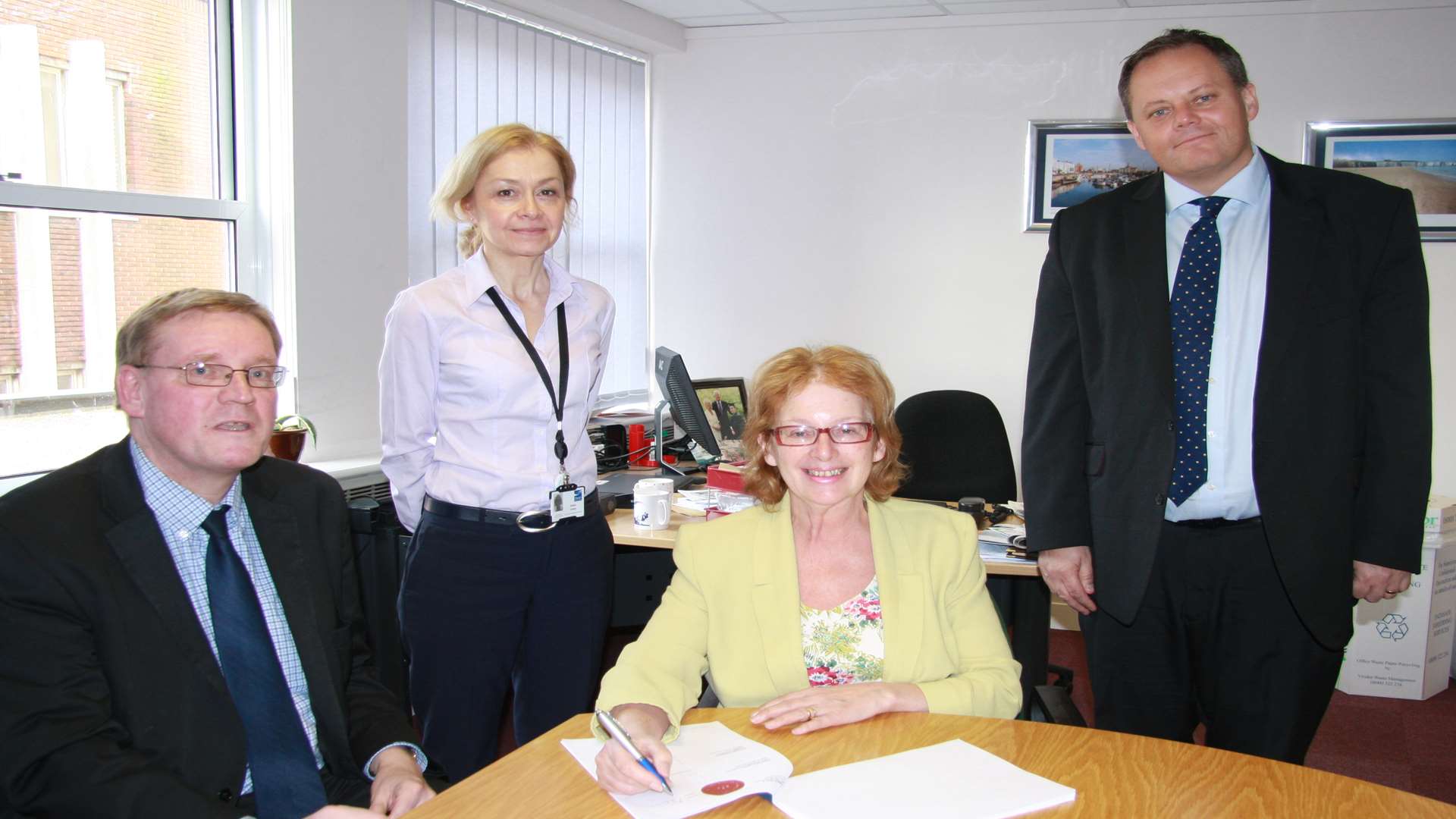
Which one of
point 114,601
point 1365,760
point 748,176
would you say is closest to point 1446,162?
point 1365,760

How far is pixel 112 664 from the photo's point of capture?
58.4 inches

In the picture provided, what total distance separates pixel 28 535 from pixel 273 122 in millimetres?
2482

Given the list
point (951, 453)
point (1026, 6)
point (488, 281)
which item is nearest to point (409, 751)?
point (488, 281)

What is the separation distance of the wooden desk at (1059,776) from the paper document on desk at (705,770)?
0.02 m

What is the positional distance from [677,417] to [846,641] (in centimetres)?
212

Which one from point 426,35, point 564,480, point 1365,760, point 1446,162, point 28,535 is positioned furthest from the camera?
point 1446,162

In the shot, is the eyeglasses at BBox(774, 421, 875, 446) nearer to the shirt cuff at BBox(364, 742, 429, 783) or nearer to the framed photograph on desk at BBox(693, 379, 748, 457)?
the shirt cuff at BBox(364, 742, 429, 783)

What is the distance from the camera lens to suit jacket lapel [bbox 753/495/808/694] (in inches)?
69.2

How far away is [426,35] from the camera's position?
4.16 metres

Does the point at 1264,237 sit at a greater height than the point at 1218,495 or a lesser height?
greater

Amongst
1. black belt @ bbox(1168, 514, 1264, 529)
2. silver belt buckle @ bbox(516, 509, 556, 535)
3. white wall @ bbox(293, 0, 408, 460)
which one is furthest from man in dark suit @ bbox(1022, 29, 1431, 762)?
white wall @ bbox(293, 0, 408, 460)

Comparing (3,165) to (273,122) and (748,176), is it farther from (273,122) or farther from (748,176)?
(748,176)

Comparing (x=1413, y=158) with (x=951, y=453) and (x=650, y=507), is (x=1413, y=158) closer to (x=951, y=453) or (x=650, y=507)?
(x=951, y=453)

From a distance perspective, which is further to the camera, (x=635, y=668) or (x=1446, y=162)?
(x=1446, y=162)
